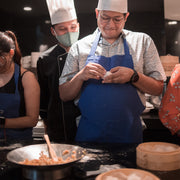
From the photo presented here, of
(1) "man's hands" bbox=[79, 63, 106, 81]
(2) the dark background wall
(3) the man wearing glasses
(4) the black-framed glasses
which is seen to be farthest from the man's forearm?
(2) the dark background wall

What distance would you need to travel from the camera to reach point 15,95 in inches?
87.4

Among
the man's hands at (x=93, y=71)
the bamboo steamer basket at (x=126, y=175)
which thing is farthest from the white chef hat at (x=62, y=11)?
the bamboo steamer basket at (x=126, y=175)

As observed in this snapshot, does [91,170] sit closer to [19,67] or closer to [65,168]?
[65,168]

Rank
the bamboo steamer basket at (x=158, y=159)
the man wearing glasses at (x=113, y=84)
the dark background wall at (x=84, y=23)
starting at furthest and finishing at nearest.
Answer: the dark background wall at (x=84, y=23), the man wearing glasses at (x=113, y=84), the bamboo steamer basket at (x=158, y=159)

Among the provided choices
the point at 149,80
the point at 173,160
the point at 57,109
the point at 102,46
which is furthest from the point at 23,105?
the point at 173,160

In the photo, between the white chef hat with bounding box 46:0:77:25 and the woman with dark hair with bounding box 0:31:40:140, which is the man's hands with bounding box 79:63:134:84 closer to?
the woman with dark hair with bounding box 0:31:40:140

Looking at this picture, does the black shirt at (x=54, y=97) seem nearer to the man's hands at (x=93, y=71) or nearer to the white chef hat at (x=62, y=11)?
the white chef hat at (x=62, y=11)

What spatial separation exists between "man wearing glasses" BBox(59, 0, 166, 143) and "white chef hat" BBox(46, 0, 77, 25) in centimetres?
51

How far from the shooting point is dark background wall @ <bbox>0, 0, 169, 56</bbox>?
315cm

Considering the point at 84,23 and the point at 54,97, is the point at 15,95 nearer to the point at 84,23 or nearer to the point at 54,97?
the point at 54,97

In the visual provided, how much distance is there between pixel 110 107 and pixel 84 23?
1361mm

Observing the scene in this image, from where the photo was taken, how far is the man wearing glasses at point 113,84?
204 cm

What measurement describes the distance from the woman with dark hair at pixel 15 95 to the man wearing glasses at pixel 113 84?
27 centimetres

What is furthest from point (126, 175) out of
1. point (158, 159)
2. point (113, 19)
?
point (113, 19)
